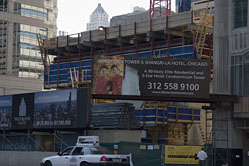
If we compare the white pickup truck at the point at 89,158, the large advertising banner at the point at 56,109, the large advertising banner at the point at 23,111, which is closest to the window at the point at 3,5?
the large advertising banner at the point at 23,111

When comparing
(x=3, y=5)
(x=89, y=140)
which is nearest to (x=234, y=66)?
(x=89, y=140)

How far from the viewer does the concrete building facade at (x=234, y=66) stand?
110 ft

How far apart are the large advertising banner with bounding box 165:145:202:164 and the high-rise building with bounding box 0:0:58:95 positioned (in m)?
58.8

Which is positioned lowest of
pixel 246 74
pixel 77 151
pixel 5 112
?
pixel 77 151

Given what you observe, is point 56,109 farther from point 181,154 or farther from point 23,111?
point 181,154

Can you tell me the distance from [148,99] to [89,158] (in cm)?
871

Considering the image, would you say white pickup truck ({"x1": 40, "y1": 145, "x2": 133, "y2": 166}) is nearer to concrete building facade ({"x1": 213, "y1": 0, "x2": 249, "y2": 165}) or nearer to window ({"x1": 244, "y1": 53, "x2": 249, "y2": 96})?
concrete building facade ({"x1": 213, "y1": 0, "x2": 249, "y2": 165})

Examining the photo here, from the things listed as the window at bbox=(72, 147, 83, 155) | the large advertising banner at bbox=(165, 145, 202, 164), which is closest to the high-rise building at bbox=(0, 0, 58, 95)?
the large advertising banner at bbox=(165, 145, 202, 164)

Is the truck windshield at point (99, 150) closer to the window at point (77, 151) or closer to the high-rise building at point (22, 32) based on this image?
the window at point (77, 151)

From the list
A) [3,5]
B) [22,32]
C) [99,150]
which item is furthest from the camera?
[22,32]

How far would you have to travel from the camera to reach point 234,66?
34125 millimetres

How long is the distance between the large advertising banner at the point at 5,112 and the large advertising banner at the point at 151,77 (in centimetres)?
849

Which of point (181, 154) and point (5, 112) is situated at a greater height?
point (5, 112)

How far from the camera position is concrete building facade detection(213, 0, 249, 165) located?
33562 millimetres
